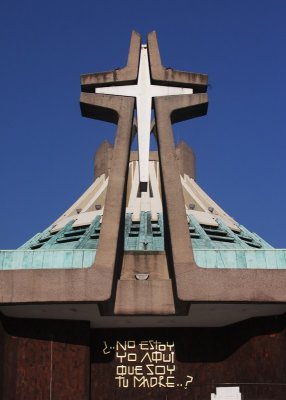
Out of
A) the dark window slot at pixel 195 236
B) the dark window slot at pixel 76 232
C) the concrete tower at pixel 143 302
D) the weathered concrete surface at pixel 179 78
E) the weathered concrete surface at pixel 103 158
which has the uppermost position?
the weathered concrete surface at pixel 103 158

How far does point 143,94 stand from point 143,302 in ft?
23.0

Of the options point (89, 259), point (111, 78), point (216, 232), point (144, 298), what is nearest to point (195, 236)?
point (216, 232)

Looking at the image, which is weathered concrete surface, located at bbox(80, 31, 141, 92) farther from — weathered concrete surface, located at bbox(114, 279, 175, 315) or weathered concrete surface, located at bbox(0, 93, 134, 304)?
weathered concrete surface, located at bbox(114, 279, 175, 315)

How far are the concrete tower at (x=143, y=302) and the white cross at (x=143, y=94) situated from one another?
0.04m

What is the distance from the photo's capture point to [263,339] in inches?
840

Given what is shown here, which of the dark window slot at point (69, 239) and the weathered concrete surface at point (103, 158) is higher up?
the weathered concrete surface at point (103, 158)

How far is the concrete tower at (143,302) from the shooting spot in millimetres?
19125

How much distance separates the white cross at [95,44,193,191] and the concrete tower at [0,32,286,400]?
1.4 inches

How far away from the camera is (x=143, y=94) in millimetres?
21406

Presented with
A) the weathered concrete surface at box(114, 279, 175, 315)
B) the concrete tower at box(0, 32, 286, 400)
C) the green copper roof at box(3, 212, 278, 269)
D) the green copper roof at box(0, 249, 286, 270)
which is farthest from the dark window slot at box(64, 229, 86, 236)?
the weathered concrete surface at box(114, 279, 175, 315)

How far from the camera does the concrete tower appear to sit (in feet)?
62.7

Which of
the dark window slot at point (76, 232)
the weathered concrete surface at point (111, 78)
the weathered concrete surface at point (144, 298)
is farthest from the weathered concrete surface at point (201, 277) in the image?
the dark window slot at point (76, 232)

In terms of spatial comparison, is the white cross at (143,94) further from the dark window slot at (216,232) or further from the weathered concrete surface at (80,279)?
the dark window slot at (216,232)

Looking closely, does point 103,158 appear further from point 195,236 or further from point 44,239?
point 195,236
